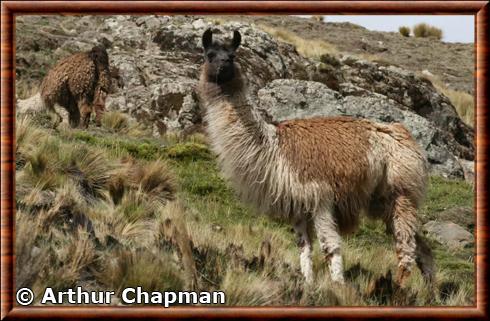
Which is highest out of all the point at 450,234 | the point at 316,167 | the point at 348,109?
the point at 348,109

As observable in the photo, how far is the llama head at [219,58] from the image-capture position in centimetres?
578

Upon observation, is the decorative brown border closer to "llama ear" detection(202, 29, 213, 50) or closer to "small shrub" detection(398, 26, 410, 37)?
"llama ear" detection(202, 29, 213, 50)

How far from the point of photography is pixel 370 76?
1636 cm

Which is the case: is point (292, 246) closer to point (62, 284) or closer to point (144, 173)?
point (144, 173)

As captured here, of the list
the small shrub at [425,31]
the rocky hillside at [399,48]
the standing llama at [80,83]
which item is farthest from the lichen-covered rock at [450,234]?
the small shrub at [425,31]

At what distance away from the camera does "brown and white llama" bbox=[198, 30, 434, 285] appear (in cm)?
568

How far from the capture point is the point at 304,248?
5742 mm

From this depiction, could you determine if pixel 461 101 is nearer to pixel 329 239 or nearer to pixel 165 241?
pixel 329 239

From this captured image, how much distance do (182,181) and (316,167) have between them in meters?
3.29

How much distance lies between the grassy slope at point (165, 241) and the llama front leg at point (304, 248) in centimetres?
14

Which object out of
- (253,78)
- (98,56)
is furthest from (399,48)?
(98,56)

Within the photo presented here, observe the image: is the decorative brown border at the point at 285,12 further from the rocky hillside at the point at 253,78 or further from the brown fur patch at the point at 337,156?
the rocky hillside at the point at 253,78
